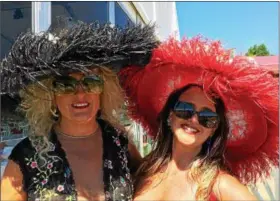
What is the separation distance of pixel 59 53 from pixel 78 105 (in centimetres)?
29

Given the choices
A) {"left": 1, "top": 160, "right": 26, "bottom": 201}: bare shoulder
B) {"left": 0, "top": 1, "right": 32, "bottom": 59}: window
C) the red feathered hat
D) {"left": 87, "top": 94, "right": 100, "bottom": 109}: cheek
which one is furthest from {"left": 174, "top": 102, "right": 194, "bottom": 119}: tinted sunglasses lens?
{"left": 0, "top": 1, "right": 32, "bottom": 59}: window

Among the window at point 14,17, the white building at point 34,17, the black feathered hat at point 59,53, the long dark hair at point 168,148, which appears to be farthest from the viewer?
the window at point 14,17

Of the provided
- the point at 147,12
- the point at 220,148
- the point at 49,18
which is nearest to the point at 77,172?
the point at 220,148

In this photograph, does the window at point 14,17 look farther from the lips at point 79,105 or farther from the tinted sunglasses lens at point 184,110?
the tinted sunglasses lens at point 184,110

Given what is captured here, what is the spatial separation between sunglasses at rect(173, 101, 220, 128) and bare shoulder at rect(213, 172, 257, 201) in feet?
0.78

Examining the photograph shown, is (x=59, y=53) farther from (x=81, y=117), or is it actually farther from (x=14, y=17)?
(x=14, y=17)

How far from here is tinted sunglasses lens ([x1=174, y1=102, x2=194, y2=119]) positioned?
1902mm

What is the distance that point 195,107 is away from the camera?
1.91 m

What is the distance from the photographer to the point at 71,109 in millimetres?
1828

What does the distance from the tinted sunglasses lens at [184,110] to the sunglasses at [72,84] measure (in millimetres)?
408

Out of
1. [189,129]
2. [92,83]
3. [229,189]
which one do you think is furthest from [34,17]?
[229,189]

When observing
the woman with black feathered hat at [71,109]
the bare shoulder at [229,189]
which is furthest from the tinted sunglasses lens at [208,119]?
the woman with black feathered hat at [71,109]

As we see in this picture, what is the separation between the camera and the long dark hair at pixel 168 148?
6.41 ft

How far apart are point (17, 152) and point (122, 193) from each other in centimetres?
49
